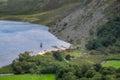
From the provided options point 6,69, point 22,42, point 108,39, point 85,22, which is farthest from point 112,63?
point 85,22

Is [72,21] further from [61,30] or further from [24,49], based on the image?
[24,49]

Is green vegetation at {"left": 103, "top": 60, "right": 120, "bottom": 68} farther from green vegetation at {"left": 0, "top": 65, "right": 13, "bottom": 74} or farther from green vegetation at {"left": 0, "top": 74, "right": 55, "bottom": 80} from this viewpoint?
green vegetation at {"left": 0, "top": 65, "right": 13, "bottom": 74}

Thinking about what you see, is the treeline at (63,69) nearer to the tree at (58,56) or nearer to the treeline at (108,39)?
the tree at (58,56)

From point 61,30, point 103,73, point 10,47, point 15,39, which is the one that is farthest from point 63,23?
point 103,73

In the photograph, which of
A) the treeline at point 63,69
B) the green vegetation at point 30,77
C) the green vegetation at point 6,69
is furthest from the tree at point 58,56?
the green vegetation at point 30,77

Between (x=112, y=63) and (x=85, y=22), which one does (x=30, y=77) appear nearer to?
(x=112, y=63)

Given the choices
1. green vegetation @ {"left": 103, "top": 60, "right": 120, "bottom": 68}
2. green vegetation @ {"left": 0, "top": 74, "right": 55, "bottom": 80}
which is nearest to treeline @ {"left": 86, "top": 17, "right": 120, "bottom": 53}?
green vegetation @ {"left": 103, "top": 60, "right": 120, "bottom": 68}
